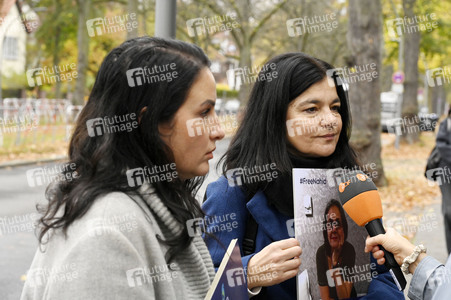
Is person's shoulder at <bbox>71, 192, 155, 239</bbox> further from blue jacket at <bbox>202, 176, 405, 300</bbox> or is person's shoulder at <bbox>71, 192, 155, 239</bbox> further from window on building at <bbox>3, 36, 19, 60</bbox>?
window on building at <bbox>3, 36, 19, 60</bbox>

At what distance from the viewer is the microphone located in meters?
2.10

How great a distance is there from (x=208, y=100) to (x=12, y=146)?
16735 millimetres

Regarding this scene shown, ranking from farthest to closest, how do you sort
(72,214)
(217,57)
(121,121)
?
(217,57) → (121,121) → (72,214)

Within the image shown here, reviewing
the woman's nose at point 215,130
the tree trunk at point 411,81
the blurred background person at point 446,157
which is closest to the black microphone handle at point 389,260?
the woman's nose at point 215,130

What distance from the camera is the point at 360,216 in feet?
6.95

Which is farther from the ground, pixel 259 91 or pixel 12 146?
pixel 12 146

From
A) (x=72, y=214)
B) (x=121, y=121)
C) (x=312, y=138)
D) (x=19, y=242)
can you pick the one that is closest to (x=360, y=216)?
(x=312, y=138)

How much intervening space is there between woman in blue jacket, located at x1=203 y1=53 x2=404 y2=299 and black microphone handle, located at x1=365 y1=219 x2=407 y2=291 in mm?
227

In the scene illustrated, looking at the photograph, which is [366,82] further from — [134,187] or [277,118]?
[134,187]

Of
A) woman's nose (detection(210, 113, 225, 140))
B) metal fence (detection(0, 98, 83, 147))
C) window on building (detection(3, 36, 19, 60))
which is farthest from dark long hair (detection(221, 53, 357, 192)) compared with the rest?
window on building (detection(3, 36, 19, 60))

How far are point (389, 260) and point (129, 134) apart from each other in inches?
41.5

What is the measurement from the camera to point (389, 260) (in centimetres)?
209

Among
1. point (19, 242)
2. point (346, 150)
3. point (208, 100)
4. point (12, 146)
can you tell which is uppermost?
point (12, 146)

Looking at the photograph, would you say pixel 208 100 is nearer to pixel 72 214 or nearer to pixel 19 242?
pixel 72 214
